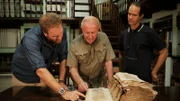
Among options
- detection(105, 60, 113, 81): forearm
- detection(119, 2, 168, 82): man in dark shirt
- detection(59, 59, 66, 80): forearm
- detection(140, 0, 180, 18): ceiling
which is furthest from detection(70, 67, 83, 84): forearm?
detection(140, 0, 180, 18): ceiling

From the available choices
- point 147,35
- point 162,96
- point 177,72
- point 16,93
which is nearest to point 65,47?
point 16,93

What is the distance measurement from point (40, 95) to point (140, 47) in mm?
1131

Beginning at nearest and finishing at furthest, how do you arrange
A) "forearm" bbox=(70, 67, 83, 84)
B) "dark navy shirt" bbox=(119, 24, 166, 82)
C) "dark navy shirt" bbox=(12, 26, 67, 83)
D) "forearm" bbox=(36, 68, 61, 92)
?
"forearm" bbox=(36, 68, 61, 92) → "dark navy shirt" bbox=(12, 26, 67, 83) → "forearm" bbox=(70, 67, 83, 84) → "dark navy shirt" bbox=(119, 24, 166, 82)

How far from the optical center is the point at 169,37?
16.0 ft

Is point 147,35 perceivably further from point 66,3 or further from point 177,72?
point 66,3

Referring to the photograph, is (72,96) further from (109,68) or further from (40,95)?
(109,68)

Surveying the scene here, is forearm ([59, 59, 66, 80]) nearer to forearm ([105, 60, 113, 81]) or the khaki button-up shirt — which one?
the khaki button-up shirt

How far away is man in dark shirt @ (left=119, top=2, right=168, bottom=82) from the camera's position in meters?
2.02

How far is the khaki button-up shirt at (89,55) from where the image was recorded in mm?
1848

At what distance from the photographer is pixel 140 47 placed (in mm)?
2018

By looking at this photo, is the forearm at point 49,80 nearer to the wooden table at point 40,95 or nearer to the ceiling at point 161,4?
the wooden table at point 40,95

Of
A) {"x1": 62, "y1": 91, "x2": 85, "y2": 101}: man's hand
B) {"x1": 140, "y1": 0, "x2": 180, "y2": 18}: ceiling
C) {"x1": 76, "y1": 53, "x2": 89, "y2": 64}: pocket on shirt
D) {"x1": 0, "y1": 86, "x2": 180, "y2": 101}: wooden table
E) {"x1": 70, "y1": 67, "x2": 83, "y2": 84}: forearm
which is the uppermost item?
{"x1": 140, "y1": 0, "x2": 180, "y2": 18}: ceiling

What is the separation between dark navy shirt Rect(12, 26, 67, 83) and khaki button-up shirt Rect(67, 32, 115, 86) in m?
0.16

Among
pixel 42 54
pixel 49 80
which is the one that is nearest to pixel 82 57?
pixel 42 54
